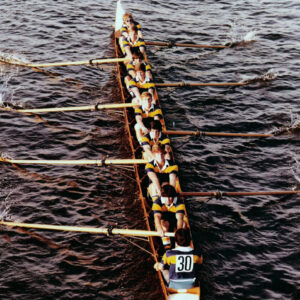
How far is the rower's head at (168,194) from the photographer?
26.6ft

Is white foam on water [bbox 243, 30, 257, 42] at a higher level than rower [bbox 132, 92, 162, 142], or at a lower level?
higher

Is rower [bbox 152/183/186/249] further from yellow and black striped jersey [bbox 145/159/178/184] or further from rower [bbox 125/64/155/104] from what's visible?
rower [bbox 125/64/155/104]

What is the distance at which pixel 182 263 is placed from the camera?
6.77 m

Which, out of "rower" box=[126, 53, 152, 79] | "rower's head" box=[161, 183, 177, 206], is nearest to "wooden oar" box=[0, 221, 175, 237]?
"rower's head" box=[161, 183, 177, 206]

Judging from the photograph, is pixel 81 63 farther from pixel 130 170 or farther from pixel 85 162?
pixel 85 162

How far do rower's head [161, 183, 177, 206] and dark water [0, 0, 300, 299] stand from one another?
1425 millimetres

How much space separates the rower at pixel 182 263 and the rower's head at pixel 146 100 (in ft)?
18.1

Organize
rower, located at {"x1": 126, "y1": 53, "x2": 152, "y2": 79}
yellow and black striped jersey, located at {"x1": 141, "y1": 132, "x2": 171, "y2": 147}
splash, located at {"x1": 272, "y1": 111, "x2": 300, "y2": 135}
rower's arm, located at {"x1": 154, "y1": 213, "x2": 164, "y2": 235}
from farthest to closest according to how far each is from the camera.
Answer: rower, located at {"x1": 126, "y1": 53, "x2": 152, "y2": 79} → splash, located at {"x1": 272, "y1": 111, "x2": 300, "y2": 135} → yellow and black striped jersey, located at {"x1": 141, "y1": 132, "x2": 171, "y2": 147} → rower's arm, located at {"x1": 154, "y1": 213, "x2": 164, "y2": 235}

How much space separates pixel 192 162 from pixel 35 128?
5.98 metres

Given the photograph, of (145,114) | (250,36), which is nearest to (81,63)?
(145,114)

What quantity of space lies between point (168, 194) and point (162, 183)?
618 millimetres

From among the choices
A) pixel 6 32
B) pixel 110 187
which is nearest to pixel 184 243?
pixel 110 187

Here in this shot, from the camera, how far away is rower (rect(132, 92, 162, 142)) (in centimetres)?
1091

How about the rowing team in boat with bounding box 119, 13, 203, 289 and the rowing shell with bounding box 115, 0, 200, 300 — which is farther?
the rowing shell with bounding box 115, 0, 200, 300
